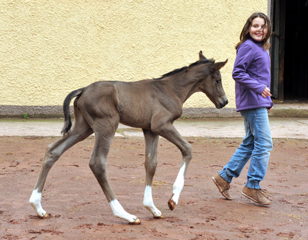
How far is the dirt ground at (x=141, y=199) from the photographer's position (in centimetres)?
392

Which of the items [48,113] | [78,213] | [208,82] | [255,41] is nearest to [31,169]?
[78,213]

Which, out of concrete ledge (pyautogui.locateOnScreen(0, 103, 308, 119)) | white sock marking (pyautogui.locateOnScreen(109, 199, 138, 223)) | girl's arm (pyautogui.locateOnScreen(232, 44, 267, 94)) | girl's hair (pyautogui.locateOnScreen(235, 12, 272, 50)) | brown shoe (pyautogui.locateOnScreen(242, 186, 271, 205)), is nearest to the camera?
white sock marking (pyautogui.locateOnScreen(109, 199, 138, 223))

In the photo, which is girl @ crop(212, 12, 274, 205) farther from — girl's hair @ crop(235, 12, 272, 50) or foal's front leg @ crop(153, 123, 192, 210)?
foal's front leg @ crop(153, 123, 192, 210)

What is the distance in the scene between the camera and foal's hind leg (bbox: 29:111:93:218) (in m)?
4.23

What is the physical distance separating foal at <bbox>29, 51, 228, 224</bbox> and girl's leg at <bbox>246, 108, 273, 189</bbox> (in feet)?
2.92

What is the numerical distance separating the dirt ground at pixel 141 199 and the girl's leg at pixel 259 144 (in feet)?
1.04

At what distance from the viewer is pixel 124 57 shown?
1046 centimetres

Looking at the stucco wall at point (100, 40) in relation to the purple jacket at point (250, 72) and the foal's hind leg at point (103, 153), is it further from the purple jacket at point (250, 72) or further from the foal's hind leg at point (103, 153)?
the foal's hind leg at point (103, 153)

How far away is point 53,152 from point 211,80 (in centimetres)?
173

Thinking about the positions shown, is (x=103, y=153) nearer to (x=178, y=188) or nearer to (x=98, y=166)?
(x=98, y=166)

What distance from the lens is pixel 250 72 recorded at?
16.5ft

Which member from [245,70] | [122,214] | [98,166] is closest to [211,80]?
[245,70]

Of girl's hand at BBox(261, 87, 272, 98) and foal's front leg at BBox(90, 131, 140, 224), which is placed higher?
girl's hand at BBox(261, 87, 272, 98)

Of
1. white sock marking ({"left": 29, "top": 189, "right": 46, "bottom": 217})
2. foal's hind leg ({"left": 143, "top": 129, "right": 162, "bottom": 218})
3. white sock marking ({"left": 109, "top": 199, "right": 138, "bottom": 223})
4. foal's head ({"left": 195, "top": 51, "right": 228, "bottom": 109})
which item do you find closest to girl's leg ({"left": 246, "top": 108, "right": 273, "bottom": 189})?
foal's head ({"left": 195, "top": 51, "right": 228, "bottom": 109})
